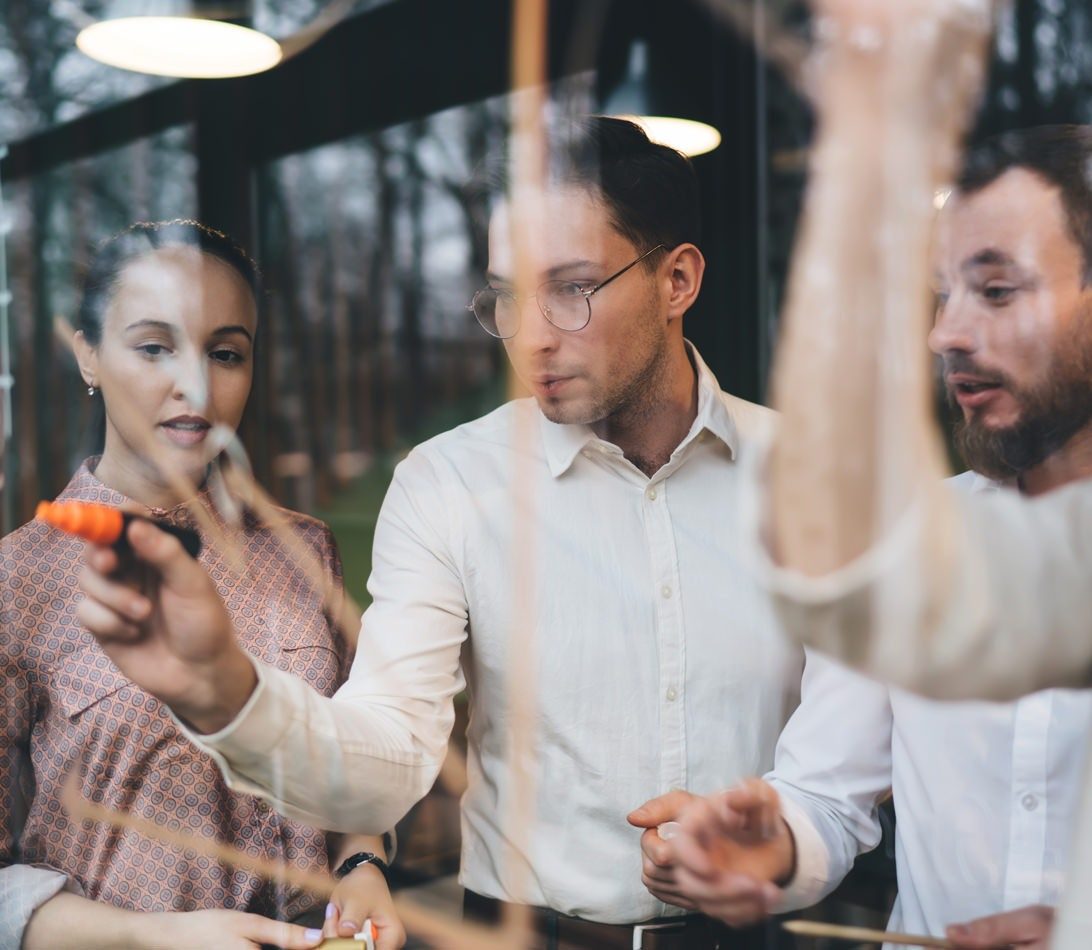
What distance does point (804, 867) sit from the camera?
1.36m

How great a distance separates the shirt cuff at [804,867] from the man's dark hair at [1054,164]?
2.44 feet

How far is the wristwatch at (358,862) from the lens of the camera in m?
1.64

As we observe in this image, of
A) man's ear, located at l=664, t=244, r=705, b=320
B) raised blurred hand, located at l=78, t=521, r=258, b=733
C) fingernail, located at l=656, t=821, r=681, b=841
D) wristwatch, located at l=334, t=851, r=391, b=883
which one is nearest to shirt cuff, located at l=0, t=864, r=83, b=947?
wristwatch, located at l=334, t=851, r=391, b=883

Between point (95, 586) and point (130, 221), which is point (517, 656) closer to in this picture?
point (95, 586)

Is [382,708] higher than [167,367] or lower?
lower

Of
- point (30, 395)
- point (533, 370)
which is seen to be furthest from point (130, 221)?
point (533, 370)

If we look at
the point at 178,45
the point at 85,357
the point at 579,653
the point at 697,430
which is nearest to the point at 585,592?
the point at 579,653

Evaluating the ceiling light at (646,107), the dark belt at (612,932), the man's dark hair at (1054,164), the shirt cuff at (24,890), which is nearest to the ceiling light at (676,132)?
the ceiling light at (646,107)

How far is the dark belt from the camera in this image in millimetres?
1517

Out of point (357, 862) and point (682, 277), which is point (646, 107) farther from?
point (357, 862)

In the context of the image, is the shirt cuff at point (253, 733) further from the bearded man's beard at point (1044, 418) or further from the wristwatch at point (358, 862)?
the bearded man's beard at point (1044, 418)

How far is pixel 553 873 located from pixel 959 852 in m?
0.60

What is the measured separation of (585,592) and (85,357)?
34.3 inches

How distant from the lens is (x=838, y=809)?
1.45 metres
